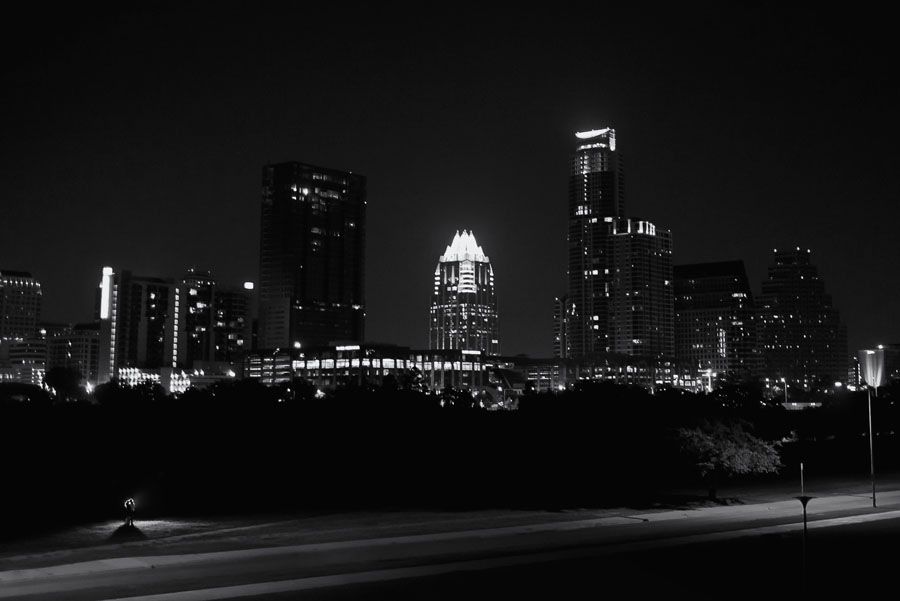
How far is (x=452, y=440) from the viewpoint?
2345 inches

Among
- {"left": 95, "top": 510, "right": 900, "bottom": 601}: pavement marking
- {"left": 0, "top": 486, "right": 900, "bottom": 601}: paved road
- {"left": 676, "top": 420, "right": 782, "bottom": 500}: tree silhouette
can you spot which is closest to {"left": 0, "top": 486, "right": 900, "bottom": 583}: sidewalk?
{"left": 0, "top": 486, "right": 900, "bottom": 601}: paved road

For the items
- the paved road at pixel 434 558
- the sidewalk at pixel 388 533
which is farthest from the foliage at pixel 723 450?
the paved road at pixel 434 558

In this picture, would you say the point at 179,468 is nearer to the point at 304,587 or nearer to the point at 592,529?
the point at 592,529

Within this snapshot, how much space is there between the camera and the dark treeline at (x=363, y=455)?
40.5 metres

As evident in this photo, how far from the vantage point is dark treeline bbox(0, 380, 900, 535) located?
40.5 m

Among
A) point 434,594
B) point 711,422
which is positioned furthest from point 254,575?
point 711,422

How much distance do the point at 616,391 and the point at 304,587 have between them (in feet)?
93.7

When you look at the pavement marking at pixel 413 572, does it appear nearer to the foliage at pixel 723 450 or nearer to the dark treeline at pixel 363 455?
the foliage at pixel 723 450

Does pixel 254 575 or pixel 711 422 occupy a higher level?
pixel 711 422

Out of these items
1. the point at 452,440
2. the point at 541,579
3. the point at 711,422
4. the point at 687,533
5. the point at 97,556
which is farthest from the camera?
the point at 452,440

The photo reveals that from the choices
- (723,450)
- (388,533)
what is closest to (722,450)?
(723,450)

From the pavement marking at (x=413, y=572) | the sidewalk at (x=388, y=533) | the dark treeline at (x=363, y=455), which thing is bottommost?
the pavement marking at (x=413, y=572)

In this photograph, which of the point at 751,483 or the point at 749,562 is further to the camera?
the point at 751,483

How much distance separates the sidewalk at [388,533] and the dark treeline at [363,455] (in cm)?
374
